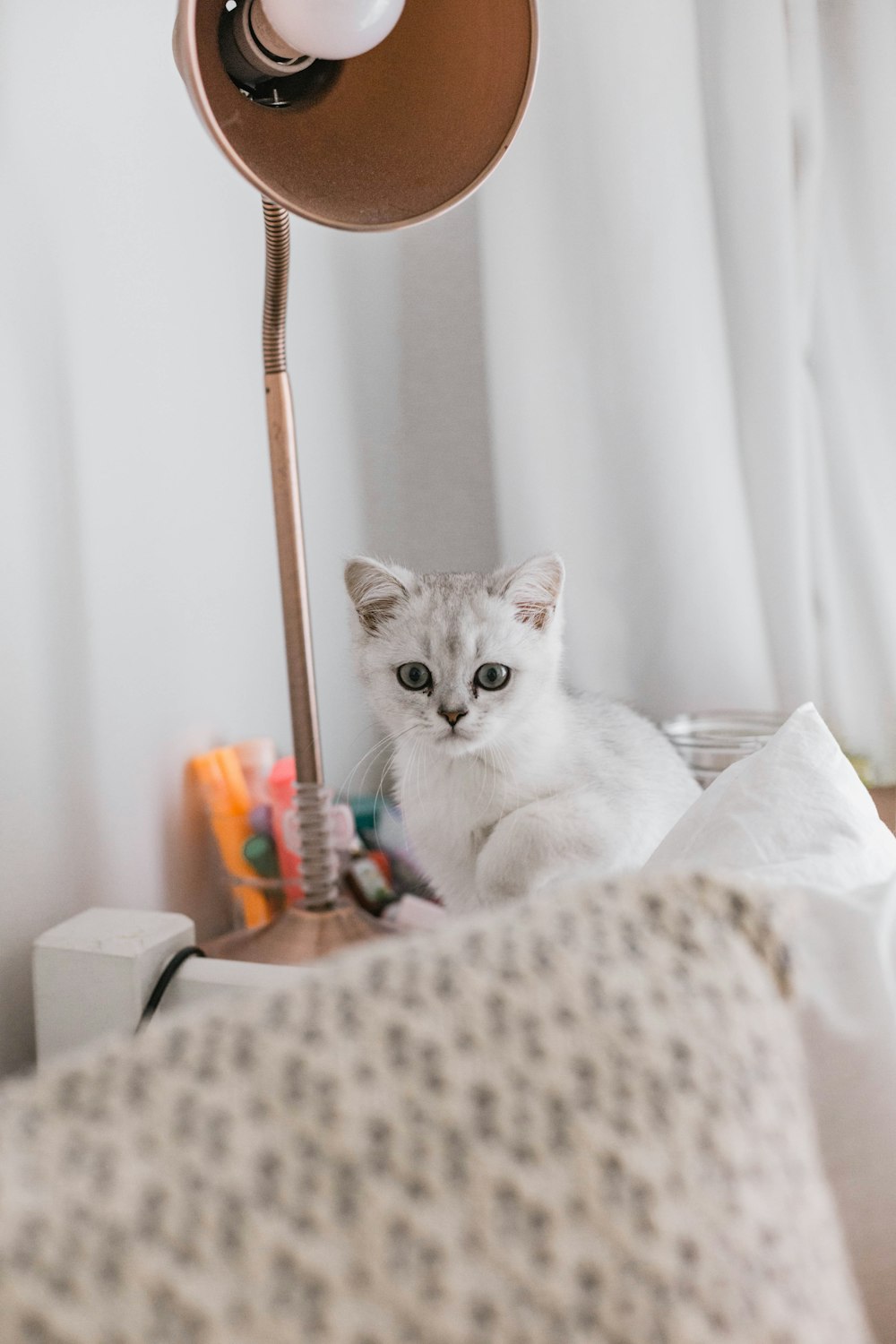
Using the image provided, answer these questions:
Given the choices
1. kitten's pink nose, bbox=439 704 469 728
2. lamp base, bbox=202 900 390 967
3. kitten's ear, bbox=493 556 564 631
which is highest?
kitten's ear, bbox=493 556 564 631

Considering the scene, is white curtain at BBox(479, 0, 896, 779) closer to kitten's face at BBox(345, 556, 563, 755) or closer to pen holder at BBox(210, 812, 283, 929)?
kitten's face at BBox(345, 556, 563, 755)

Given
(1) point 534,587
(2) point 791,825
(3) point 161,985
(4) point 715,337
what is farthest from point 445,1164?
(4) point 715,337

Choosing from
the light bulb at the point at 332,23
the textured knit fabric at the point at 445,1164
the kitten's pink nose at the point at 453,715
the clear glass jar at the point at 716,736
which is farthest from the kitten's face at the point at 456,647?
the textured knit fabric at the point at 445,1164

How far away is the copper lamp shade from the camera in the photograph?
30.5 inches

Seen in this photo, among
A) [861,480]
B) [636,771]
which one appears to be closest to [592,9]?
[861,480]

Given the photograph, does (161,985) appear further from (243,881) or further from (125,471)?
(125,471)

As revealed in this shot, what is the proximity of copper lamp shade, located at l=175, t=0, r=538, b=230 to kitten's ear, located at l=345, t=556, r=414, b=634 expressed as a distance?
1.05 ft

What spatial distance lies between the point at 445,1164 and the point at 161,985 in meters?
0.65

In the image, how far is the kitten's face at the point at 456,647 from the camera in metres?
0.92

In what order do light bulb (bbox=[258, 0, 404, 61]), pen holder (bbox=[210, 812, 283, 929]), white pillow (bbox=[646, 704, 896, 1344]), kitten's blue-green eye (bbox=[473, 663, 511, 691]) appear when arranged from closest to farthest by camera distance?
white pillow (bbox=[646, 704, 896, 1344]) < light bulb (bbox=[258, 0, 404, 61]) < kitten's blue-green eye (bbox=[473, 663, 511, 691]) < pen holder (bbox=[210, 812, 283, 929])

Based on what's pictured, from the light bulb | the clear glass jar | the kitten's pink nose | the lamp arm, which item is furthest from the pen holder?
the light bulb

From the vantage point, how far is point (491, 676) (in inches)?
37.8

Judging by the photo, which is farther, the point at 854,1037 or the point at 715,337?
the point at 715,337

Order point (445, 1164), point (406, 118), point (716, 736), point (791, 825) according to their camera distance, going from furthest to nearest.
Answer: point (716, 736)
point (406, 118)
point (791, 825)
point (445, 1164)
